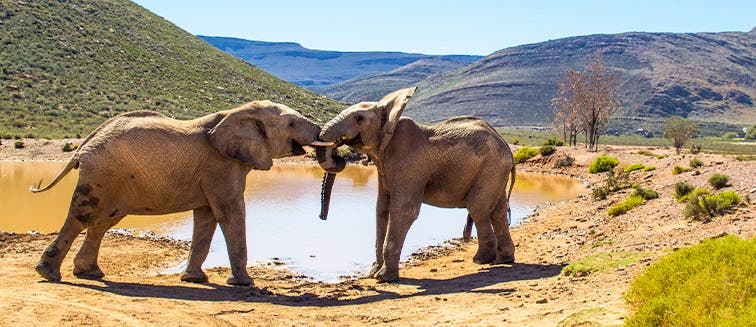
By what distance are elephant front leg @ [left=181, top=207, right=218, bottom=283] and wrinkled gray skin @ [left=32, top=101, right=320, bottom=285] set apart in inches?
0.6

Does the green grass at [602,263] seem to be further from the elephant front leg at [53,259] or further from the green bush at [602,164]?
the green bush at [602,164]

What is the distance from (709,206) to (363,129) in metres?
6.48

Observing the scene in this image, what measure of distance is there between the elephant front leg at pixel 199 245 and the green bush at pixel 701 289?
19.7 ft

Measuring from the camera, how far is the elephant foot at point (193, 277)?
1071 cm

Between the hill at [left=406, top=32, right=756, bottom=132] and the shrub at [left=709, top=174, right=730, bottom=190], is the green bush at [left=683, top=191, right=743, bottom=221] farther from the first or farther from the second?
the hill at [left=406, top=32, right=756, bottom=132]

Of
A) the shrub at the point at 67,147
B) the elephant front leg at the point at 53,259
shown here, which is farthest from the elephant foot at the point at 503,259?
the shrub at the point at 67,147

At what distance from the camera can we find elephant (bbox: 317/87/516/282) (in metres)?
11.2

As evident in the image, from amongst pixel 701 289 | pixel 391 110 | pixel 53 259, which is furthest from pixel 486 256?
pixel 53 259

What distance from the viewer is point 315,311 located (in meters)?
8.83

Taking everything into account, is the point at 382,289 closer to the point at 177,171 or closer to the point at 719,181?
the point at 177,171

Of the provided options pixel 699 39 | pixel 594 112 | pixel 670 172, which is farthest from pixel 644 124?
pixel 670 172

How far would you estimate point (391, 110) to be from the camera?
37.3ft

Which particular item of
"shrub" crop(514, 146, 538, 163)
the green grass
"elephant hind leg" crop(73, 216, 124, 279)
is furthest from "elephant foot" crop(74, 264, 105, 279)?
"shrub" crop(514, 146, 538, 163)

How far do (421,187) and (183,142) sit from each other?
11.8 feet
